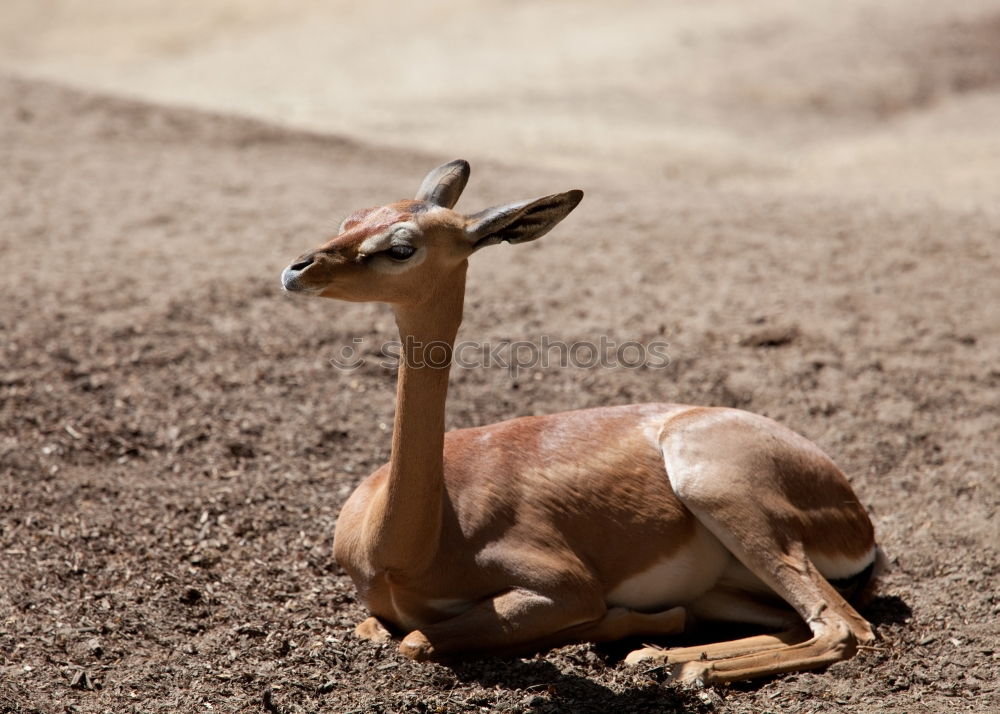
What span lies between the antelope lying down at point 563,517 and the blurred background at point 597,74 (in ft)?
22.9

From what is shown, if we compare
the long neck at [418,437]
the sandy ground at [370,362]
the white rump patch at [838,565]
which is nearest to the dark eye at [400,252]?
the long neck at [418,437]

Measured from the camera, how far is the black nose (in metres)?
3.84

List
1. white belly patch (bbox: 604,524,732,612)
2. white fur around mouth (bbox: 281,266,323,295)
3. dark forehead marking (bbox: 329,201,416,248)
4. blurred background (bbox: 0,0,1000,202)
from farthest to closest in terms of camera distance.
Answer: blurred background (bbox: 0,0,1000,202) → white belly patch (bbox: 604,524,732,612) → dark forehead marking (bbox: 329,201,416,248) → white fur around mouth (bbox: 281,266,323,295)

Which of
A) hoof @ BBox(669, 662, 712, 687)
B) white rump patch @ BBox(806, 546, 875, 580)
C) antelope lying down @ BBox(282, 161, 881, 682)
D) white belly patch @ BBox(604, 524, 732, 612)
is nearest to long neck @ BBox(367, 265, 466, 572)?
antelope lying down @ BBox(282, 161, 881, 682)

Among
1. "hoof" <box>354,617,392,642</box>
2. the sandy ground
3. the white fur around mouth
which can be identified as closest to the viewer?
the white fur around mouth

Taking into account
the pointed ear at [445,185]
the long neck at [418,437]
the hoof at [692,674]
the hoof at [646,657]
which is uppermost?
the pointed ear at [445,185]

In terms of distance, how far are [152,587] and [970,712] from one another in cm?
315

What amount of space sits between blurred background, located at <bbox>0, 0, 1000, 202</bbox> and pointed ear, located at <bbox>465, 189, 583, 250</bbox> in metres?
7.78

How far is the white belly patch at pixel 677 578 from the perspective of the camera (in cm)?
458

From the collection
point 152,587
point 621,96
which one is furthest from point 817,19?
point 152,587

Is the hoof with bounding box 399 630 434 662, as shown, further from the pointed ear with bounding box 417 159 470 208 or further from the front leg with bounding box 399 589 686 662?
the pointed ear with bounding box 417 159 470 208

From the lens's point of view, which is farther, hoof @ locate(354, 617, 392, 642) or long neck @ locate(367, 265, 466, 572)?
hoof @ locate(354, 617, 392, 642)

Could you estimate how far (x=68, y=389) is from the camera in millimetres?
6480

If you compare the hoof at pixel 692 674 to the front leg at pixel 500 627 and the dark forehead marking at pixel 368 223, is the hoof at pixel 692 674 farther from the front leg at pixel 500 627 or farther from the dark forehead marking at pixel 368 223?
the dark forehead marking at pixel 368 223
